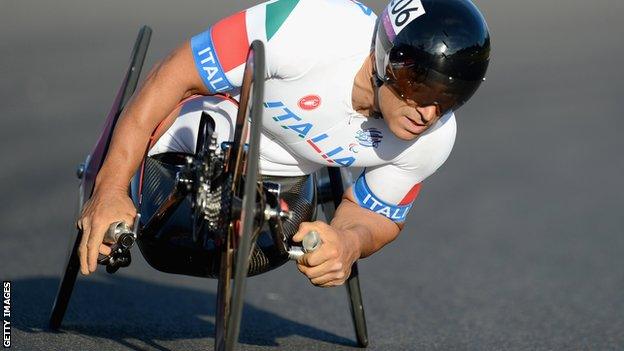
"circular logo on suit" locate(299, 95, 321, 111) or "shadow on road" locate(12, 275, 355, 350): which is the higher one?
"circular logo on suit" locate(299, 95, 321, 111)

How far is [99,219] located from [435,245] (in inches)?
188

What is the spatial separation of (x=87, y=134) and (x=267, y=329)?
6.43 meters

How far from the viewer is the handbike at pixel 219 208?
4648 mm

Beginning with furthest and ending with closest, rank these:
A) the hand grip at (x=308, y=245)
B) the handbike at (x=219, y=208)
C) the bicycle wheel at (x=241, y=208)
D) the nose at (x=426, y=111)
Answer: the nose at (x=426, y=111) → the hand grip at (x=308, y=245) → the handbike at (x=219, y=208) → the bicycle wheel at (x=241, y=208)

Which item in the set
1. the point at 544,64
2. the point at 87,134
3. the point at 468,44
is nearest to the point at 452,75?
the point at 468,44

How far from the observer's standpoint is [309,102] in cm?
555

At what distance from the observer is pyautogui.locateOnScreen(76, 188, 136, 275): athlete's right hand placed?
16.7 ft

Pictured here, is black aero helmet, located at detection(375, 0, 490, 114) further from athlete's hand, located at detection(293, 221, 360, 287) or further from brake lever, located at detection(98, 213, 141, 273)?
brake lever, located at detection(98, 213, 141, 273)

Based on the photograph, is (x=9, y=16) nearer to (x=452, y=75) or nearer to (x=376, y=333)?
(x=376, y=333)

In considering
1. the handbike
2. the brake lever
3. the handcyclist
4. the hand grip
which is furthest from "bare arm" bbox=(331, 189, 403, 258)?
the brake lever

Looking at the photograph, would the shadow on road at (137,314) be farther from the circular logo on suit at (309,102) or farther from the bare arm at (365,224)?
the circular logo on suit at (309,102)

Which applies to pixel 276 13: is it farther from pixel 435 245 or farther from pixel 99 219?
pixel 435 245

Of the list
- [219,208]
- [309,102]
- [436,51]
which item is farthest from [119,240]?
[436,51]

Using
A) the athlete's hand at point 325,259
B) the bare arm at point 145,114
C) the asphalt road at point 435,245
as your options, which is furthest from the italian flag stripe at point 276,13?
the asphalt road at point 435,245
